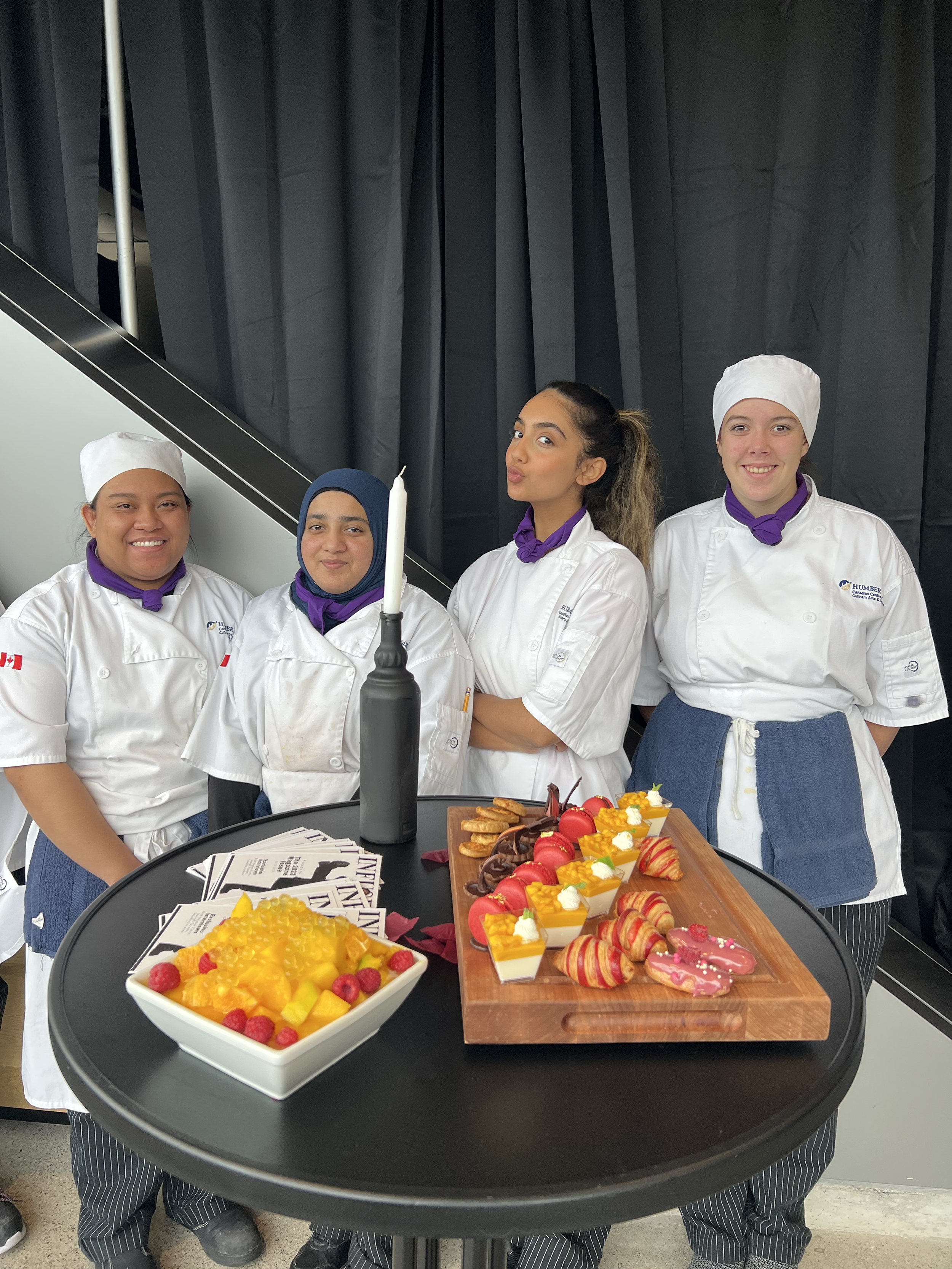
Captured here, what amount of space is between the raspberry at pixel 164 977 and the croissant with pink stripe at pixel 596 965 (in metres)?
0.33

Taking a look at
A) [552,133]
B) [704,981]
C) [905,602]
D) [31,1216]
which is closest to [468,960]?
[704,981]

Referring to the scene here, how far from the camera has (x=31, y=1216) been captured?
1.84 metres

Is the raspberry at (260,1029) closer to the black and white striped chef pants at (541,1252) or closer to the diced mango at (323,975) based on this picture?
the diced mango at (323,975)

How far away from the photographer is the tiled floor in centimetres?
175

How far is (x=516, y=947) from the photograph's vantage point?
2.65ft

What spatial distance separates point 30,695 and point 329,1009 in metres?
1.08

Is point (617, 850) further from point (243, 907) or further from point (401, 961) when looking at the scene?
point (243, 907)

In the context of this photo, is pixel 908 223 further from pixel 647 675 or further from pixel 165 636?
pixel 165 636

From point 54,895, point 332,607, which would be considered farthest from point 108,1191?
point 332,607

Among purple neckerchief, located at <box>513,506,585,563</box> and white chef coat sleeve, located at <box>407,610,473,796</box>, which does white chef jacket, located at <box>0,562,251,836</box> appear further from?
purple neckerchief, located at <box>513,506,585,563</box>

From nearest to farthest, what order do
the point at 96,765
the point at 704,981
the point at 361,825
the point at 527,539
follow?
the point at 704,981, the point at 361,825, the point at 96,765, the point at 527,539

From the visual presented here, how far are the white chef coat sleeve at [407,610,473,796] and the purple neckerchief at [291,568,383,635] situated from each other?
116 mm

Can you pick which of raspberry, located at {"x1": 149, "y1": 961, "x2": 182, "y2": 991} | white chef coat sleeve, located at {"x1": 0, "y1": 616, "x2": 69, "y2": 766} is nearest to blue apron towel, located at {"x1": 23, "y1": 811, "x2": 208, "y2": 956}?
white chef coat sleeve, located at {"x1": 0, "y1": 616, "x2": 69, "y2": 766}

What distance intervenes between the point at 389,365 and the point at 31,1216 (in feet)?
6.37
